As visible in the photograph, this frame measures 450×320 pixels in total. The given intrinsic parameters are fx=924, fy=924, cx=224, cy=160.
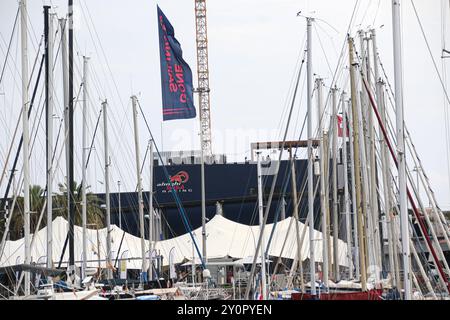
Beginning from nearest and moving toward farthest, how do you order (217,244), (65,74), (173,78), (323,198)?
1. (323,198)
2. (65,74)
3. (173,78)
4. (217,244)

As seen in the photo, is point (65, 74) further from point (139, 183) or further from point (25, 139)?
point (139, 183)

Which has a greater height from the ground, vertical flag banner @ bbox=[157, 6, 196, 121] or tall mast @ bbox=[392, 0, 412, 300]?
vertical flag banner @ bbox=[157, 6, 196, 121]

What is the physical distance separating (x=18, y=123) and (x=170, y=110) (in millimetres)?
7342

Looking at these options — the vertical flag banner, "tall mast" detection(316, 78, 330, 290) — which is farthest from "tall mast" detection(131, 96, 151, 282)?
"tall mast" detection(316, 78, 330, 290)

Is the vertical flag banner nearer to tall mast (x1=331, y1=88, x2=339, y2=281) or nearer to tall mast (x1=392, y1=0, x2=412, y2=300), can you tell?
tall mast (x1=331, y1=88, x2=339, y2=281)

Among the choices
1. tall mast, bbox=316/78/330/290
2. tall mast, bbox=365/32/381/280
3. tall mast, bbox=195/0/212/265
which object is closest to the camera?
tall mast, bbox=316/78/330/290

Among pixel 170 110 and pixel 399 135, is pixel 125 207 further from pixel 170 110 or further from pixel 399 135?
pixel 399 135

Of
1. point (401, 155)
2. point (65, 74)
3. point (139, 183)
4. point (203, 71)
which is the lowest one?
point (401, 155)

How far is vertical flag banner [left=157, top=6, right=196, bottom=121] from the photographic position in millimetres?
28219

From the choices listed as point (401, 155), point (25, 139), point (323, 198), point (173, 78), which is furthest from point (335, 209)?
point (401, 155)

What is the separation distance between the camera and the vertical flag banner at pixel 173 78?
28219mm

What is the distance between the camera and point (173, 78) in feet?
93.1

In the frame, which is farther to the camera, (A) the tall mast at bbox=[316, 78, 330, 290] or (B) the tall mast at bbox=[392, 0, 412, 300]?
(A) the tall mast at bbox=[316, 78, 330, 290]

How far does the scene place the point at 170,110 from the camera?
2817cm
